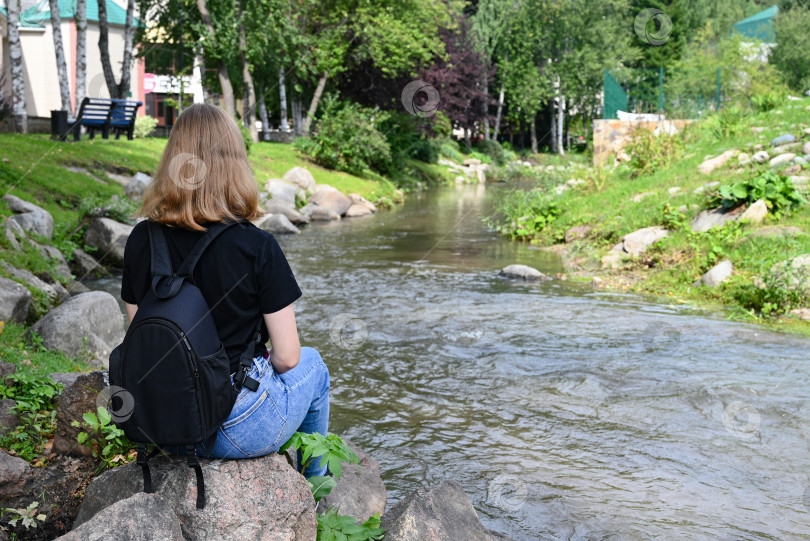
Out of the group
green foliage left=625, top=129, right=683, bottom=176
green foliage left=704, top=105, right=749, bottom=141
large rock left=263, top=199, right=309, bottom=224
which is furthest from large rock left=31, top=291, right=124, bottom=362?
green foliage left=704, top=105, right=749, bottom=141

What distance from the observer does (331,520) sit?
11.7 ft

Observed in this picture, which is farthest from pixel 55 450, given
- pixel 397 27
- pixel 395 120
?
pixel 395 120

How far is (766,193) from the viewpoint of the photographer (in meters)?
11.4

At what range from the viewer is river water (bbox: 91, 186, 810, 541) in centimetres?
468

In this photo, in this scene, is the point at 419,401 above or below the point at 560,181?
below

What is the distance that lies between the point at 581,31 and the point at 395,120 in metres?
23.3

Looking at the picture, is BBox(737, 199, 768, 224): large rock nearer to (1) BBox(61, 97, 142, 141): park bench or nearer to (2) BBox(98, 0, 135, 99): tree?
(1) BBox(61, 97, 142, 141): park bench

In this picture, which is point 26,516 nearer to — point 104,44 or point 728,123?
point 728,123

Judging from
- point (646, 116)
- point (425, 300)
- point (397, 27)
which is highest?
point (397, 27)

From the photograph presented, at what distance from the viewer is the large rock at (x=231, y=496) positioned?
303 centimetres

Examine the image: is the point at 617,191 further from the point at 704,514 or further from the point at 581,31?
the point at 581,31

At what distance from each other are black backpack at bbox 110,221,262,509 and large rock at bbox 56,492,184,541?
15 cm

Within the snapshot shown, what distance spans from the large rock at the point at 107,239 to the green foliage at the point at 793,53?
2493cm

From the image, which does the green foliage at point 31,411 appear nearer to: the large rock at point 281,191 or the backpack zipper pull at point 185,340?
the backpack zipper pull at point 185,340
